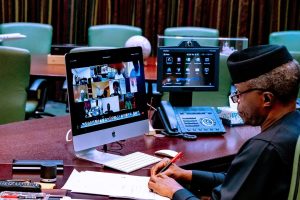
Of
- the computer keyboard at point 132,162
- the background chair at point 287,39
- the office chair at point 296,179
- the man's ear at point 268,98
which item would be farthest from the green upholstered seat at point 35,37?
the office chair at point 296,179

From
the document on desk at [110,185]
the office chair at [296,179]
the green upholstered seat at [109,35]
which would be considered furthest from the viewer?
the green upholstered seat at [109,35]

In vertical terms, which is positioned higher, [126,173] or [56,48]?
[56,48]

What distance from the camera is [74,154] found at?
2.43m

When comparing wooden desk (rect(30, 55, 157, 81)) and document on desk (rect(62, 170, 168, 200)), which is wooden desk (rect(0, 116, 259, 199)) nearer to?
document on desk (rect(62, 170, 168, 200))

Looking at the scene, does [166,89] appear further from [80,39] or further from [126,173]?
[80,39]

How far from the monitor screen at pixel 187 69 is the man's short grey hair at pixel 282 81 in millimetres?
1100

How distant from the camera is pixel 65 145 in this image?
8.34ft

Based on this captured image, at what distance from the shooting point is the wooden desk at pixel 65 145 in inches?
90.9

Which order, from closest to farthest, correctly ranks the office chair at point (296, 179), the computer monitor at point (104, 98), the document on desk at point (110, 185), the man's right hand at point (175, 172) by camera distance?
1. the office chair at point (296, 179)
2. the document on desk at point (110, 185)
3. the man's right hand at point (175, 172)
4. the computer monitor at point (104, 98)

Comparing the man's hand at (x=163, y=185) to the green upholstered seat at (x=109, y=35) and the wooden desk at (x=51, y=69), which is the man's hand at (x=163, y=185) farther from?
the green upholstered seat at (x=109, y=35)

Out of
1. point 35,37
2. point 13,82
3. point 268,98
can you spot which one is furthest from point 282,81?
point 35,37

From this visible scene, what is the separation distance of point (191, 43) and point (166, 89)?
0.31 meters

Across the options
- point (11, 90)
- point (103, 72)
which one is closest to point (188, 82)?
point (103, 72)

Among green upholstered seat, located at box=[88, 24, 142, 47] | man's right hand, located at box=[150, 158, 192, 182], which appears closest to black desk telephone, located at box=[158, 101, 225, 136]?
man's right hand, located at box=[150, 158, 192, 182]
